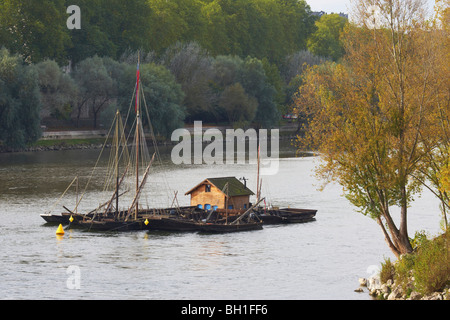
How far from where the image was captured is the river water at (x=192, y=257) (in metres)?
45.9

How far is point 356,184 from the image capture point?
4516 cm

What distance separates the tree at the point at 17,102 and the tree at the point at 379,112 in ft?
269

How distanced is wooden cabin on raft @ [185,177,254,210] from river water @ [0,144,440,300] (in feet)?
13.6

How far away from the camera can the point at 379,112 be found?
45.4 metres

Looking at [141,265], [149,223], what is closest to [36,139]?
[149,223]

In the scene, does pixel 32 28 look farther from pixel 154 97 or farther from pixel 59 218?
pixel 59 218

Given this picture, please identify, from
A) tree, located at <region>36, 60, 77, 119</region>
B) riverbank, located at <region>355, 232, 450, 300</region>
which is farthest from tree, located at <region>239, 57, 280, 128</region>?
riverbank, located at <region>355, 232, 450, 300</region>

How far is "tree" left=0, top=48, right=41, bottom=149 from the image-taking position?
12050 cm

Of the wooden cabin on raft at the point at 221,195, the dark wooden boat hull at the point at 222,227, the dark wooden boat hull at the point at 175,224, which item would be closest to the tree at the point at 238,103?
the wooden cabin on raft at the point at 221,195

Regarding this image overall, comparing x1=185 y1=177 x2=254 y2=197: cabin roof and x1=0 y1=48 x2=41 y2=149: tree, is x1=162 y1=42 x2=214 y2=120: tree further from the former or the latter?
x1=185 y1=177 x2=254 y2=197: cabin roof

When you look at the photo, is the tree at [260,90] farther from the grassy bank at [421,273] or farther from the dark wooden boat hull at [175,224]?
the grassy bank at [421,273]

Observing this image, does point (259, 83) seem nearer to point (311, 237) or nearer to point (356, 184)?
point (311, 237)

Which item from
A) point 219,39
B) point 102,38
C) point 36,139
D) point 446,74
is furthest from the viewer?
point 219,39
